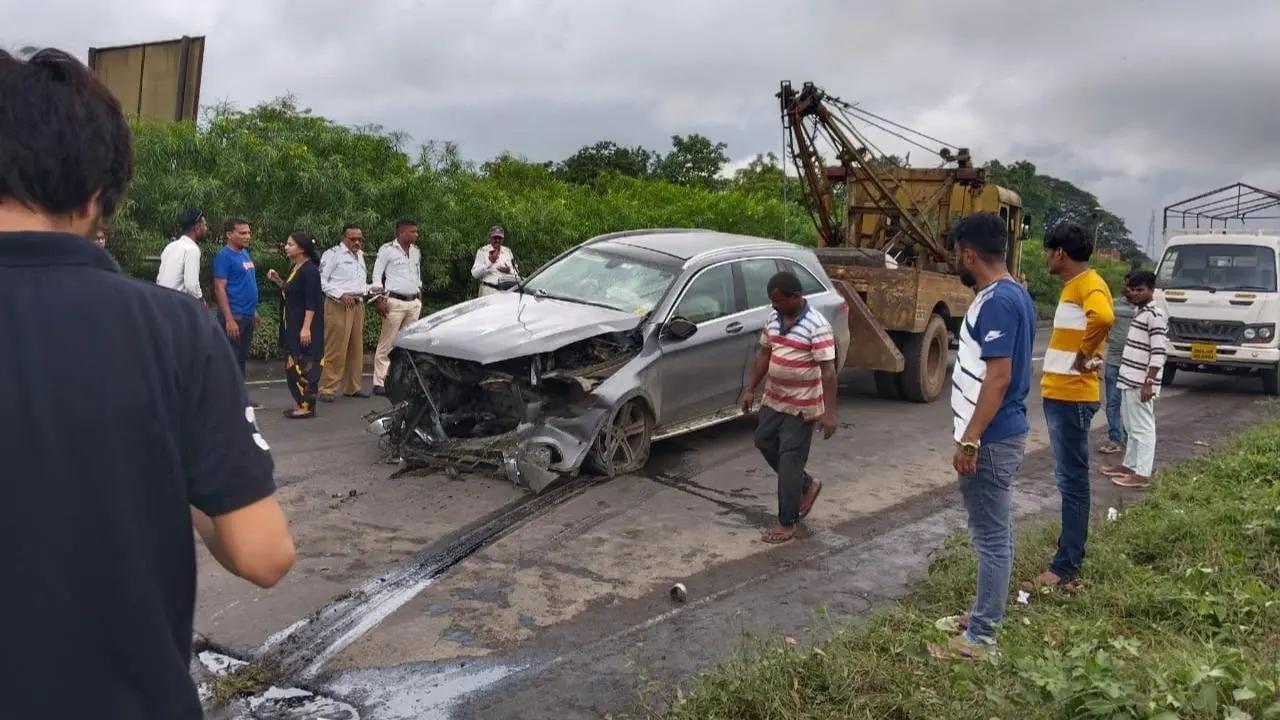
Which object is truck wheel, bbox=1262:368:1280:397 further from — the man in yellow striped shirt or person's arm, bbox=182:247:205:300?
person's arm, bbox=182:247:205:300

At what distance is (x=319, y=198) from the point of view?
39.1ft

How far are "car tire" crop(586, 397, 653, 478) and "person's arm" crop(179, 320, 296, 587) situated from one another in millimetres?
5190

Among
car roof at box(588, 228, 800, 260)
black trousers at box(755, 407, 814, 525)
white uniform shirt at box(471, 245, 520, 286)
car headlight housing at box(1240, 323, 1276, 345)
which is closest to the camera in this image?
black trousers at box(755, 407, 814, 525)

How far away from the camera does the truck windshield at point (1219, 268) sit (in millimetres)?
13039

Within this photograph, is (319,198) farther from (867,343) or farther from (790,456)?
(790,456)

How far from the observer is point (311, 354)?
880 centimetres

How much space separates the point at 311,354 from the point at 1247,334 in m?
11.0

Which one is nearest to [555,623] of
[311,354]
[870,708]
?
[870,708]

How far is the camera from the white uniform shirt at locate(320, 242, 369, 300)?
9.66m

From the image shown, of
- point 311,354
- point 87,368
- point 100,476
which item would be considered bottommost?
point 311,354

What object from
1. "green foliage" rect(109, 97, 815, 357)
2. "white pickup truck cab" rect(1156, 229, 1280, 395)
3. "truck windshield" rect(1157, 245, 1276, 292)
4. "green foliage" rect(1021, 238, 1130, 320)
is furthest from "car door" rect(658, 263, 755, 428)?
"green foliage" rect(1021, 238, 1130, 320)

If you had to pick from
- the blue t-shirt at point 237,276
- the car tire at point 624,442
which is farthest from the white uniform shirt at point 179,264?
the car tire at point 624,442

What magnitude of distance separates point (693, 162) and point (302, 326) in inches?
867

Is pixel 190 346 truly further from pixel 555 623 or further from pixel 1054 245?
pixel 1054 245
